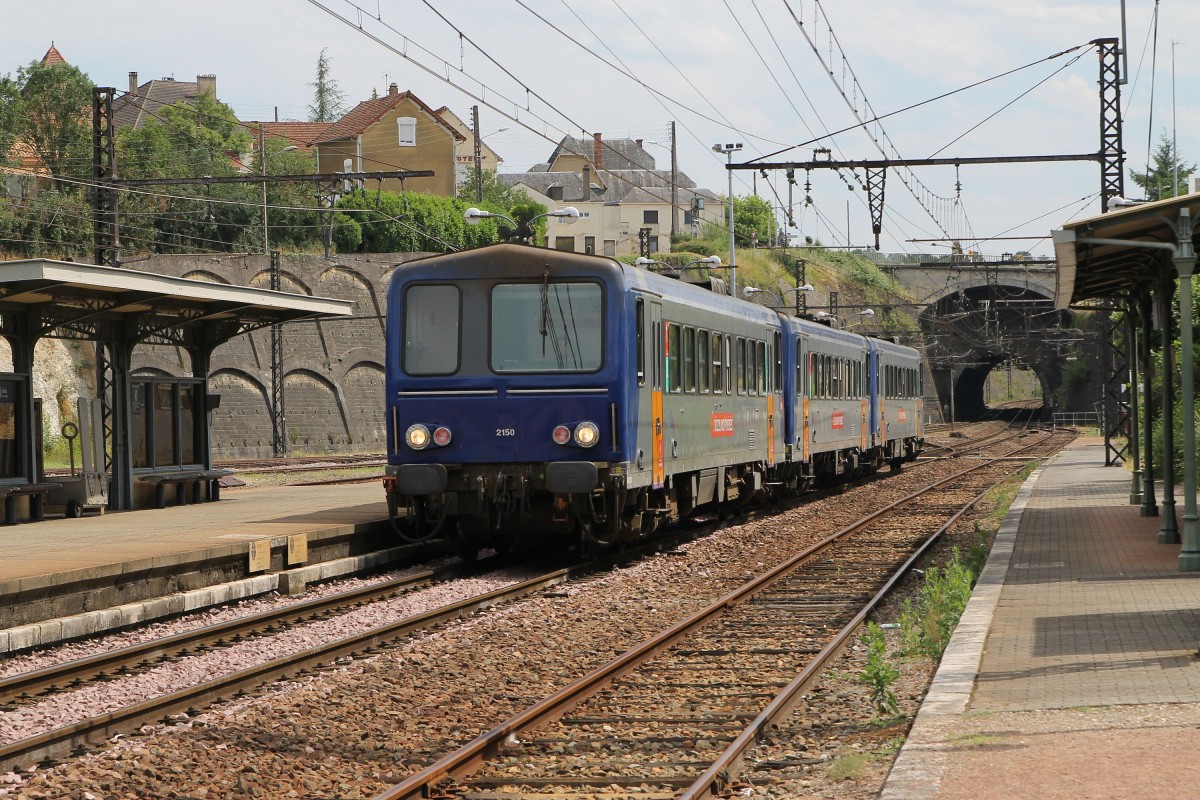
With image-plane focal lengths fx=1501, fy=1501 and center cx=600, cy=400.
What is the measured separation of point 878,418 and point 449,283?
1920cm

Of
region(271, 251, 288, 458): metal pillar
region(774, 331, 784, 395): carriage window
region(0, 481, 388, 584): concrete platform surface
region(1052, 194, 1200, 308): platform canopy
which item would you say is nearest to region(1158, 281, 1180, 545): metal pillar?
region(1052, 194, 1200, 308): platform canopy

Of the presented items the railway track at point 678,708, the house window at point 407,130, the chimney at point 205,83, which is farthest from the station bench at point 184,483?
the chimney at point 205,83

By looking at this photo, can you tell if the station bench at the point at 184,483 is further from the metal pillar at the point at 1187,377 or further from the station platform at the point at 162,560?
the metal pillar at the point at 1187,377

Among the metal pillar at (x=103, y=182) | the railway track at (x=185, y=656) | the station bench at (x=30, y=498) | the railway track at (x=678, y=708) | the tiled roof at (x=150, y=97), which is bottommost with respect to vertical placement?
the railway track at (x=678, y=708)

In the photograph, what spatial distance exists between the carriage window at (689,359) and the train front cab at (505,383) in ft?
7.64

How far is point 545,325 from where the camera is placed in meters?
14.9

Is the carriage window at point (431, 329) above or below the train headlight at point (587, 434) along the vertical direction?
above

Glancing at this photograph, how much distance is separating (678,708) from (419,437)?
22.9 ft

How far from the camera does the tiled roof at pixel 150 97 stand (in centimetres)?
8831

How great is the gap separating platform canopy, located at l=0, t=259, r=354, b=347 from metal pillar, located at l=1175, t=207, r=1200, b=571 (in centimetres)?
1148

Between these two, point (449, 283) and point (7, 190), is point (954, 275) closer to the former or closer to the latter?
point (7, 190)

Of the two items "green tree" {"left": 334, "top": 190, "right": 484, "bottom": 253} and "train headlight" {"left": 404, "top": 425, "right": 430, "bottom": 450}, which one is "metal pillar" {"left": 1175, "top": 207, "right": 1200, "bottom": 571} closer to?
"train headlight" {"left": 404, "top": 425, "right": 430, "bottom": 450}

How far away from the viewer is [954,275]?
77188 millimetres

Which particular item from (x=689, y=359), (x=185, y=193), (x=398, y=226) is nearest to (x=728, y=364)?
(x=689, y=359)
